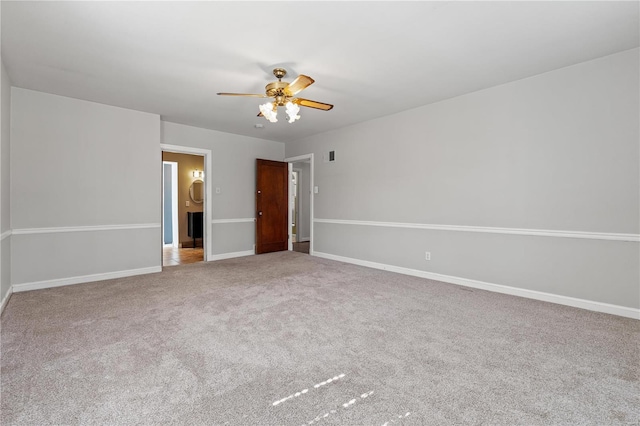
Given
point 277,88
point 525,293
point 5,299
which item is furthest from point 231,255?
point 525,293

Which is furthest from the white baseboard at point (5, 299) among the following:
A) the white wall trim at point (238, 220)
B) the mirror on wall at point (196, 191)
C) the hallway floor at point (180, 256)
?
the mirror on wall at point (196, 191)

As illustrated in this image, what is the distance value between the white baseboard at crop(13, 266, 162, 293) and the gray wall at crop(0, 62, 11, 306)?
25 cm

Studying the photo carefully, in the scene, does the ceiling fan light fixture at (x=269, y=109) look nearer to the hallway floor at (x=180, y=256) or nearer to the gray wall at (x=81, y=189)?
the gray wall at (x=81, y=189)

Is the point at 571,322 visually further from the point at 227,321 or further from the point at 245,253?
the point at 245,253

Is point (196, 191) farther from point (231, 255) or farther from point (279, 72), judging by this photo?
point (279, 72)

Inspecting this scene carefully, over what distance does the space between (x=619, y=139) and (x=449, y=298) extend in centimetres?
227

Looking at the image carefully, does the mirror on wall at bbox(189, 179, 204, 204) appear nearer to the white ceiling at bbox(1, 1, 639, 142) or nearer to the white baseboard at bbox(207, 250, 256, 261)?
the white baseboard at bbox(207, 250, 256, 261)

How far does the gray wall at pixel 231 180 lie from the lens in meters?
5.71

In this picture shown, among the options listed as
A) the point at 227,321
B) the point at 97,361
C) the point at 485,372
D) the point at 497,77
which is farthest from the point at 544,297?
the point at 97,361

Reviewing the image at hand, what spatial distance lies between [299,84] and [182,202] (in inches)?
238

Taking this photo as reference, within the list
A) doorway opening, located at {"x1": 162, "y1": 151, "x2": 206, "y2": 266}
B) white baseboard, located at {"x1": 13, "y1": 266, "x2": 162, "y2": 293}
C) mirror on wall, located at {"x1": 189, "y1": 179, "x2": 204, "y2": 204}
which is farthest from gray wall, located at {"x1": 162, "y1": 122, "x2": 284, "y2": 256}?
mirror on wall, located at {"x1": 189, "y1": 179, "x2": 204, "y2": 204}

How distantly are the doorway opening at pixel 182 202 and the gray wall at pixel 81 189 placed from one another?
2836 millimetres

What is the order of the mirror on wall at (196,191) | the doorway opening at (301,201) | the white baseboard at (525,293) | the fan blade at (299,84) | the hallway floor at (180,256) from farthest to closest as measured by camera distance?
the doorway opening at (301,201), the mirror on wall at (196,191), the hallway floor at (180,256), the white baseboard at (525,293), the fan blade at (299,84)

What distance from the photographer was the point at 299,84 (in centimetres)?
285
